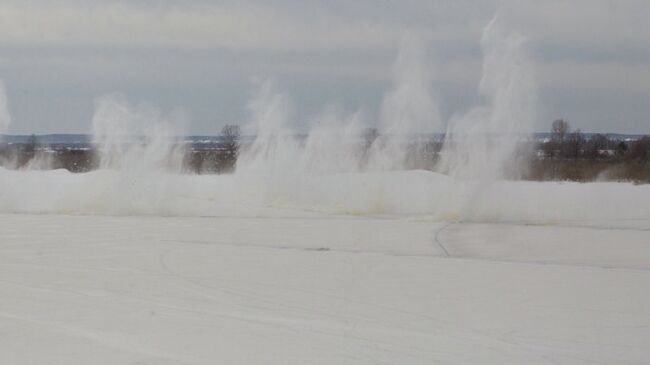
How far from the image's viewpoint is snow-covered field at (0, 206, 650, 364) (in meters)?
8.20

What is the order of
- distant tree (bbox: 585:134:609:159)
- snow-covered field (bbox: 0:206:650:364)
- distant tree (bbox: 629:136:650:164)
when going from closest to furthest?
1. snow-covered field (bbox: 0:206:650:364)
2. distant tree (bbox: 629:136:650:164)
3. distant tree (bbox: 585:134:609:159)

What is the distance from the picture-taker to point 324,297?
36.1 feet

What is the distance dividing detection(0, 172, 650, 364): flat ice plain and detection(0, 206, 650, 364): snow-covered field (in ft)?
0.09

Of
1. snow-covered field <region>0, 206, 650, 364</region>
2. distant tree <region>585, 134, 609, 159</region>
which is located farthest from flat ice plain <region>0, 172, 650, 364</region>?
distant tree <region>585, 134, 609, 159</region>

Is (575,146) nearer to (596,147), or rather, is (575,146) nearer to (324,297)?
(596,147)

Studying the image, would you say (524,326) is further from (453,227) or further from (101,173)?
(101,173)

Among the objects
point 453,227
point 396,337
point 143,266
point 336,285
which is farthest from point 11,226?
point 396,337

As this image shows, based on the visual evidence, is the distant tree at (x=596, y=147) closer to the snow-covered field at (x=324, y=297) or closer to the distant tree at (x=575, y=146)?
the distant tree at (x=575, y=146)

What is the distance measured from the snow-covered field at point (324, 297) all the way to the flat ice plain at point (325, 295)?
0.03 meters

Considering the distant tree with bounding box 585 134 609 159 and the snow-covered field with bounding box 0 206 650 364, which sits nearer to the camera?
the snow-covered field with bounding box 0 206 650 364

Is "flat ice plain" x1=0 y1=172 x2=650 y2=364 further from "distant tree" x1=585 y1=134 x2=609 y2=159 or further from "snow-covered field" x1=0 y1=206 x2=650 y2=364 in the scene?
"distant tree" x1=585 y1=134 x2=609 y2=159

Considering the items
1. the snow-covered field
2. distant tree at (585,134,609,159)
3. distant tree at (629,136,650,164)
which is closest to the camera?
the snow-covered field

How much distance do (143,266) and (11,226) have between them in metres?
8.19

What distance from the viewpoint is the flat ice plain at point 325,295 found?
8219 mm
